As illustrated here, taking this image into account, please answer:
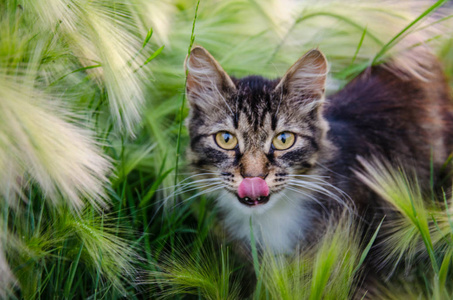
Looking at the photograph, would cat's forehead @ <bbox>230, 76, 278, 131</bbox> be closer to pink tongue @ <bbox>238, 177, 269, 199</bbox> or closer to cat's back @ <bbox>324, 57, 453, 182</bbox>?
pink tongue @ <bbox>238, 177, 269, 199</bbox>

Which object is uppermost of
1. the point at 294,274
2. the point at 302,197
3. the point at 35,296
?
the point at 302,197

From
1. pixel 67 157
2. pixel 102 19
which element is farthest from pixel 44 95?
pixel 102 19

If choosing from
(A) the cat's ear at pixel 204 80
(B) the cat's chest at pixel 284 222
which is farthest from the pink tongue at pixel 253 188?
(A) the cat's ear at pixel 204 80

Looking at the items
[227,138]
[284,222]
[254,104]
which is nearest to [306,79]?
[254,104]

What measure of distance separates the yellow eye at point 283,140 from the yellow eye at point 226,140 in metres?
0.18

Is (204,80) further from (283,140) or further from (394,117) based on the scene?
(394,117)

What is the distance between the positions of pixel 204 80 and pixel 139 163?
638mm

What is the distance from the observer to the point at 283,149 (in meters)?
2.32

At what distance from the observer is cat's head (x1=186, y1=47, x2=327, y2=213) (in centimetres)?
224

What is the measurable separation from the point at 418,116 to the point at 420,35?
467 millimetres

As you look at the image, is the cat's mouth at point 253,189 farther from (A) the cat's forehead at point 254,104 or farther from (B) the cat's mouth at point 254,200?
(A) the cat's forehead at point 254,104

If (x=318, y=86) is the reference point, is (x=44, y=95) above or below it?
below

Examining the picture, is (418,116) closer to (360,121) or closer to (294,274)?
(360,121)

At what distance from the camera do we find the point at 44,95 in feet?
5.76
